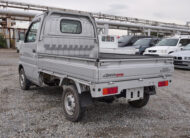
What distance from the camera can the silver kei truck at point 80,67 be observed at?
3168mm

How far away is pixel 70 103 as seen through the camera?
381 cm

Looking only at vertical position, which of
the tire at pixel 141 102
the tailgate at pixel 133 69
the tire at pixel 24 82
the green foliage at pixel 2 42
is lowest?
the tire at pixel 141 102

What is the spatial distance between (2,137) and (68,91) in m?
1.33

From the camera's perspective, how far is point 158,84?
3836 millimetres

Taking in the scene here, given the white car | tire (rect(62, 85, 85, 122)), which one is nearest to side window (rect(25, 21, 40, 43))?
tire (rect(62, 85, 85, 122))

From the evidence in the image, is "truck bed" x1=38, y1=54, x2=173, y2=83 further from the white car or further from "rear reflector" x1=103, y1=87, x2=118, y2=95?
the white car

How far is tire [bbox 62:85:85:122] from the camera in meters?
3.51

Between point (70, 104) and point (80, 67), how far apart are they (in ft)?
3.02

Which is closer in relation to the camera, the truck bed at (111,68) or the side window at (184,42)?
the truck bed at (111,68)

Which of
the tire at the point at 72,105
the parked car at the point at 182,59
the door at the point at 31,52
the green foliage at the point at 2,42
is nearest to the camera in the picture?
the tire at the point at 72,105

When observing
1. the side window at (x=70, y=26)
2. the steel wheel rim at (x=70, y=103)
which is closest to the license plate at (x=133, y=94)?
the steel wheel rim at (x=70, y=103)

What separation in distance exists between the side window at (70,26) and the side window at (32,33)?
648 millimetres

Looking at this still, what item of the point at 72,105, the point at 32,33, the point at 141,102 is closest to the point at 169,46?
the point at 141,102

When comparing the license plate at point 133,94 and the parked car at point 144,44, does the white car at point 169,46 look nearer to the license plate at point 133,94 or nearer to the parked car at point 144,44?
the parked car at point 144,44
